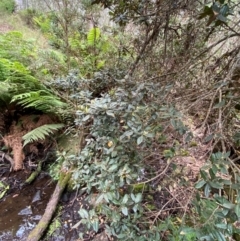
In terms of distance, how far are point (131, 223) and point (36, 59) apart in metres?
2.15

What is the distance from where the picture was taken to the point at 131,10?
4.52 feet

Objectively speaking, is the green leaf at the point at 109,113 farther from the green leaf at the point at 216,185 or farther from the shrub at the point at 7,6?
the shrub at the point at 7,6

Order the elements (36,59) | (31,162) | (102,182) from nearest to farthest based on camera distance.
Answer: (102,182) < (31,162) < (36,59)

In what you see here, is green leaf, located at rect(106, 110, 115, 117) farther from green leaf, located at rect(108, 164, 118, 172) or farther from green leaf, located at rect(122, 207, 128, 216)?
green leaf, located at rect(122, 207, 128, 216)

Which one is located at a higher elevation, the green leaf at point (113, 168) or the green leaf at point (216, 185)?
the green leaf at point (216, 185)

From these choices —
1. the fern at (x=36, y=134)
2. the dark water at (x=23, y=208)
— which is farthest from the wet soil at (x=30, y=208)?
the fern at (x=36, y=134)

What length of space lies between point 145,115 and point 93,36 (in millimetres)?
1700

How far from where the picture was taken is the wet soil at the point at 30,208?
1.66 m

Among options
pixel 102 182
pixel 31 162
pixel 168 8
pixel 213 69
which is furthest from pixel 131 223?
pixel 31 162

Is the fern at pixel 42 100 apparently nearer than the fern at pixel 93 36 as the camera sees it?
Yes

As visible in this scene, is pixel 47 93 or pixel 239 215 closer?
pixel 239 215

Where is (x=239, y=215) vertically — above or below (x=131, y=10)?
below

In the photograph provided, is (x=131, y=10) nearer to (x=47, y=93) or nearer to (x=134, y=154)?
(x=134, y=154)

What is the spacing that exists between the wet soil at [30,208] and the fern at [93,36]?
139cm
